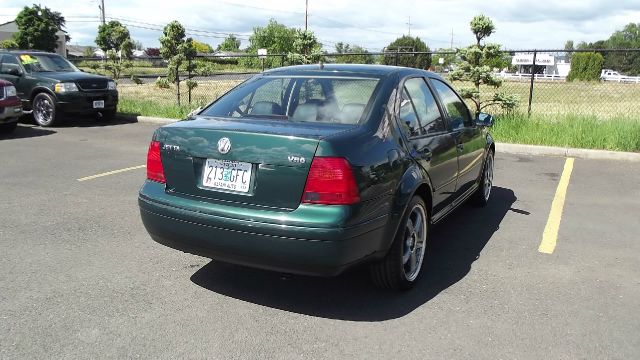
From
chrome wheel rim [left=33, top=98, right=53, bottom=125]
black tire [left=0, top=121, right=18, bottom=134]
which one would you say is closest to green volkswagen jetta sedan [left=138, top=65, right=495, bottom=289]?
black tire [left=0, top=121, right=18, bottom=134]

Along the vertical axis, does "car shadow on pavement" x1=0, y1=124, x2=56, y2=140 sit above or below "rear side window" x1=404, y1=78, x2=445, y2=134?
below

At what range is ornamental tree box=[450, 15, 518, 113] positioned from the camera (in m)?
11.2

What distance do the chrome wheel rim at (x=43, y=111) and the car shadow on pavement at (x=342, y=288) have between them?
10.4 metres

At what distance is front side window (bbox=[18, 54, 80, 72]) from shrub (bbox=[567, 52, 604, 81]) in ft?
162

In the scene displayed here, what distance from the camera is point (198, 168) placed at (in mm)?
3432

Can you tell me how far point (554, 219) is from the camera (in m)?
5.67

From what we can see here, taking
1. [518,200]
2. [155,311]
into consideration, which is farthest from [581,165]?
[155,311]

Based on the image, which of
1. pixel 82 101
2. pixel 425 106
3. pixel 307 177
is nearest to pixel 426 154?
pixel 425 106

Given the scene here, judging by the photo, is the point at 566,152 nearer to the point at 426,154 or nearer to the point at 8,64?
Result: the point at 426,154

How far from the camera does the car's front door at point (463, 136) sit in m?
4.79

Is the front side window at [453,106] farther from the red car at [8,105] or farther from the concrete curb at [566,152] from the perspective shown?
the red car at [8,105]

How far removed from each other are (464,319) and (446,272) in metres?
0.81

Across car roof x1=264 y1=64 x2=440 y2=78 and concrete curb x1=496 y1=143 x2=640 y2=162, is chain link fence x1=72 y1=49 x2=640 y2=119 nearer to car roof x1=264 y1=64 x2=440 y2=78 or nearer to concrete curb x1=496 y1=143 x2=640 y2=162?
car roof x1=264 y1=64 x2=440 y2=78

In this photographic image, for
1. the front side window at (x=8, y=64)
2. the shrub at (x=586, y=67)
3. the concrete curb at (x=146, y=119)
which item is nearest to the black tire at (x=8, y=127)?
the front side window at (x=8, y=64)
